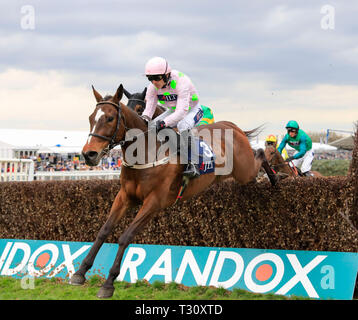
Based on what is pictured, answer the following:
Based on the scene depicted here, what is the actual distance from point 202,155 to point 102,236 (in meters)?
1.58

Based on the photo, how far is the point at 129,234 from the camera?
5000mm

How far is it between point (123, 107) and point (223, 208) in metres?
2.30

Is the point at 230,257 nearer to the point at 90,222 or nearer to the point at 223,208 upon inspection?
the point at 223,208

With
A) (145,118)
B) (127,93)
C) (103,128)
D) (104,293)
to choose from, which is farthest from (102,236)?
(127,93)

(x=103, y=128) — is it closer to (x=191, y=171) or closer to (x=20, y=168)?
(x=191, y=171)

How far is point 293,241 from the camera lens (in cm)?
616

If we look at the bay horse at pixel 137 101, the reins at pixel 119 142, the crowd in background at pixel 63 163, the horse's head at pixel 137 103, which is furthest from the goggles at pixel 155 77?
the crowd in background at pixel 63 163

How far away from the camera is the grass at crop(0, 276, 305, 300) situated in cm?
598

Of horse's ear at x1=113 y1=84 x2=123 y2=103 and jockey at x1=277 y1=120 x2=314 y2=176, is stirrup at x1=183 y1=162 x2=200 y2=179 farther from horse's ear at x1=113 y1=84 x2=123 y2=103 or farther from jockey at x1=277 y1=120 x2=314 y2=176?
jockey at x1=277 y1=120 x2=314 y2=176

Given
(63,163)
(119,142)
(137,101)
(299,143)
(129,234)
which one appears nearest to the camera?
(129,234)

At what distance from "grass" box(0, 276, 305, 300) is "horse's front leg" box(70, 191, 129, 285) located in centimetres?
119

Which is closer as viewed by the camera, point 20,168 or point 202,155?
point 202,155

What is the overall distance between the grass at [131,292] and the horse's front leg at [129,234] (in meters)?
1.27
